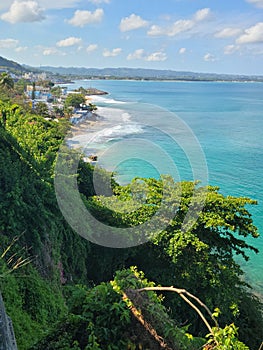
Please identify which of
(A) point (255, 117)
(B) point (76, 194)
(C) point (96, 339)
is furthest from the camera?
(A) point (255, 117)

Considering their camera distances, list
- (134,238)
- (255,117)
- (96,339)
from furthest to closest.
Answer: (255,117)
(134,238)
(96,339)

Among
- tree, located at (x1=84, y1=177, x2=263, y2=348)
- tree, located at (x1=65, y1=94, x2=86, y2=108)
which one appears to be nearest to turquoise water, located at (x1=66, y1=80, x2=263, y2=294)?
tree, located at (x1=84, y1=177, x2=263, y2=348)

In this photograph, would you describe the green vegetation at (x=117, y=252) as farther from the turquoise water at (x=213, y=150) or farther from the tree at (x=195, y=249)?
the turquoise water at (x=213, y=150)

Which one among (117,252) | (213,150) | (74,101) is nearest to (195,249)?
(117,252)

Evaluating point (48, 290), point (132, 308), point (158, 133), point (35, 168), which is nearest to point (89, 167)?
point (35, 168)

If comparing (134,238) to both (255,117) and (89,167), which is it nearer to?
(89,167)

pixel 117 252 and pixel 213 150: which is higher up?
pixel 213 150

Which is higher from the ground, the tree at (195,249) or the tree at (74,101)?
the tree at (74,101)

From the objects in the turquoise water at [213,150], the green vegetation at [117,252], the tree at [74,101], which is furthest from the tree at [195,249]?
the tree at [74,101]

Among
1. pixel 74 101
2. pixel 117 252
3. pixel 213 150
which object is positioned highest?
pixel 74 101

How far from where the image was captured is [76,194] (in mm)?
11758

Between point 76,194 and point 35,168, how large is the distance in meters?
1.75

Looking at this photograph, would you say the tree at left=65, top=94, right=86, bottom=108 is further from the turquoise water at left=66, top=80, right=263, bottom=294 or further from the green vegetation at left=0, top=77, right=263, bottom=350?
the green vegetation at left=0, top=77, right=263, bottom=350

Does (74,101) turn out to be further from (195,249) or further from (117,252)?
(195,249)
